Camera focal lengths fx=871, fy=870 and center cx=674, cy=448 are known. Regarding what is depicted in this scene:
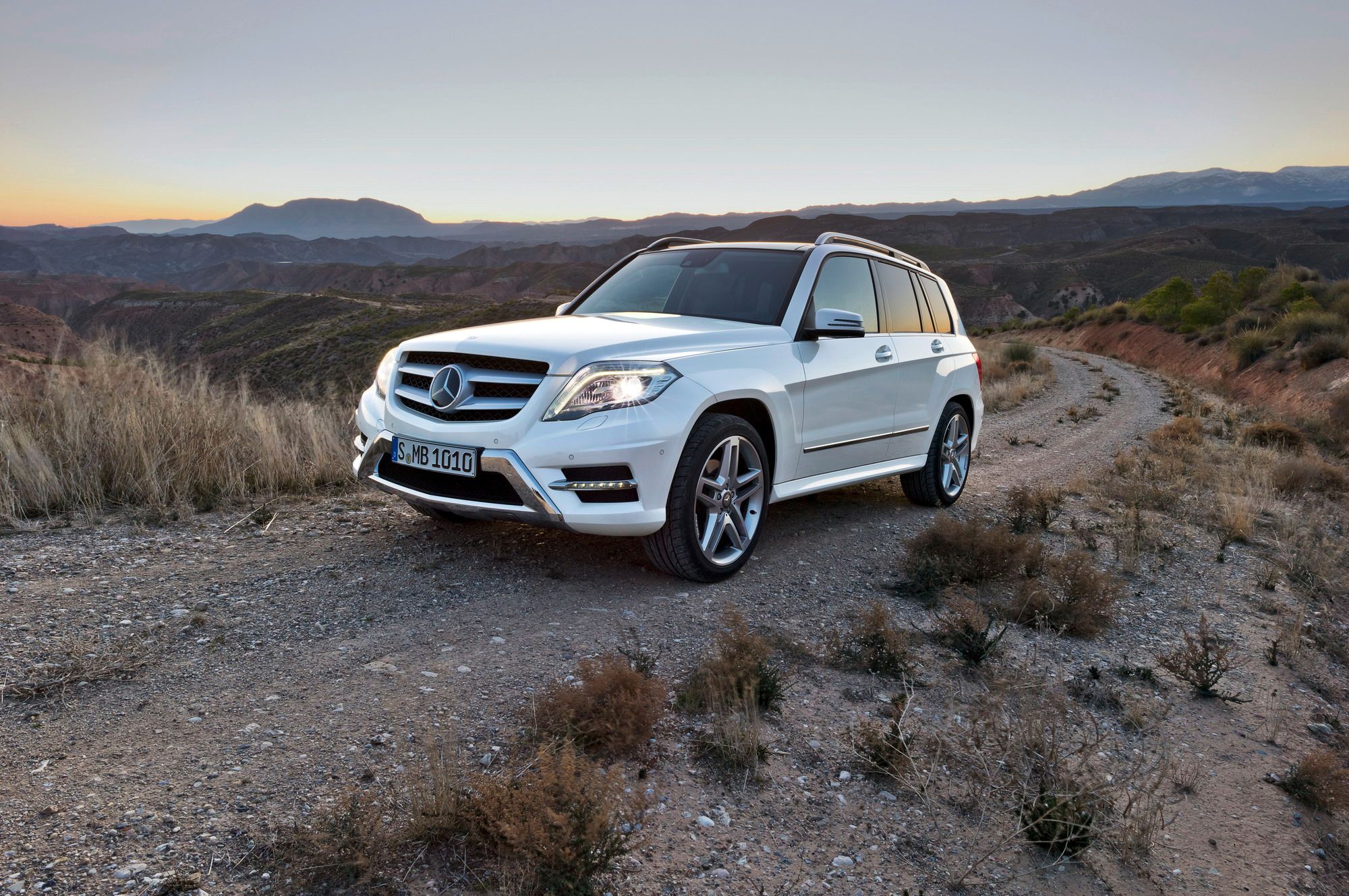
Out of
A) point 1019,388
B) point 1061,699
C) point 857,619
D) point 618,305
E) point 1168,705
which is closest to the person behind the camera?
point 1061,699

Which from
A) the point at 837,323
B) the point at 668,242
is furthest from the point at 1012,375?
the point at 837,323

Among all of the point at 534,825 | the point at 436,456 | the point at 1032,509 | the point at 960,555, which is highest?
the point at 436,456

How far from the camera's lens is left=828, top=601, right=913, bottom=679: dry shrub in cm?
404

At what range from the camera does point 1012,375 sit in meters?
24.7

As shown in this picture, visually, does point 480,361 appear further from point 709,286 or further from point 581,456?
point 709,286

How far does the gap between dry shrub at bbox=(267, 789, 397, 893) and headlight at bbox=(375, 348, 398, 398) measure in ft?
9.70

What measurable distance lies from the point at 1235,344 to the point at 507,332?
2777cm

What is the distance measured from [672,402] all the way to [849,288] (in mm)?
2212

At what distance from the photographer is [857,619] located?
4582 mm

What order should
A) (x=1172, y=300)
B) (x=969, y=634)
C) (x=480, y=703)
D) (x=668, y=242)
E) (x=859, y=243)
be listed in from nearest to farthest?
(x=480, y=703) → (x=969, y=634) → (x=859, y=243) → (x=668, y=242) → (x=1172, y=300)

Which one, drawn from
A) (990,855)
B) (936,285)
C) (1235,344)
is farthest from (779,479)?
(1235,344)

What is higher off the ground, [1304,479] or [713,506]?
[713,506]

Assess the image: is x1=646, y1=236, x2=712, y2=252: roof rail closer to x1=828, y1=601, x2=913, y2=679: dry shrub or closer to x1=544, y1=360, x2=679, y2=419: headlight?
x1=544, y1=360, x2=679, y2=419: headlight

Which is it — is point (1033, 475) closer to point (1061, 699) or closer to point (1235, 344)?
point (1061, 699)
